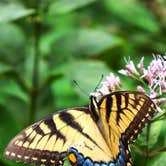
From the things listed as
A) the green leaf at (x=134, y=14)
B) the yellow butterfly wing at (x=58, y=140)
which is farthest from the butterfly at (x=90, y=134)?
the green leaf at (x=134, y=14)

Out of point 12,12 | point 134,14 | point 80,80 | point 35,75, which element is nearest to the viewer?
point 12,12

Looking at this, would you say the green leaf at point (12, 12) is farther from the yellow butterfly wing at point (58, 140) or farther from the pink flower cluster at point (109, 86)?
the yellow butterfly wing at point (58, 140)

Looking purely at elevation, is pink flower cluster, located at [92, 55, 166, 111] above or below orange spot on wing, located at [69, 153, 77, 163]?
above

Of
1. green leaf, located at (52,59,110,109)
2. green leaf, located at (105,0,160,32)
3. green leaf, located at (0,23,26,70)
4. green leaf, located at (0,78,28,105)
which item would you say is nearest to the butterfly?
green leaf, located at (52,59,110,109)

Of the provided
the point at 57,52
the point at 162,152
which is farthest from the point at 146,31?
the point at 162,152

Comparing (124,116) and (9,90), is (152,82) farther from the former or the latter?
(9,90)

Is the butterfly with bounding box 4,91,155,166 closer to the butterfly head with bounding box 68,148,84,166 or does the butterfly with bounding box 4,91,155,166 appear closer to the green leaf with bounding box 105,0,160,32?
the butterfly head with bounding box 68,148,84,166

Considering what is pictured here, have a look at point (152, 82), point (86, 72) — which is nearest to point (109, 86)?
point (152, 82)
